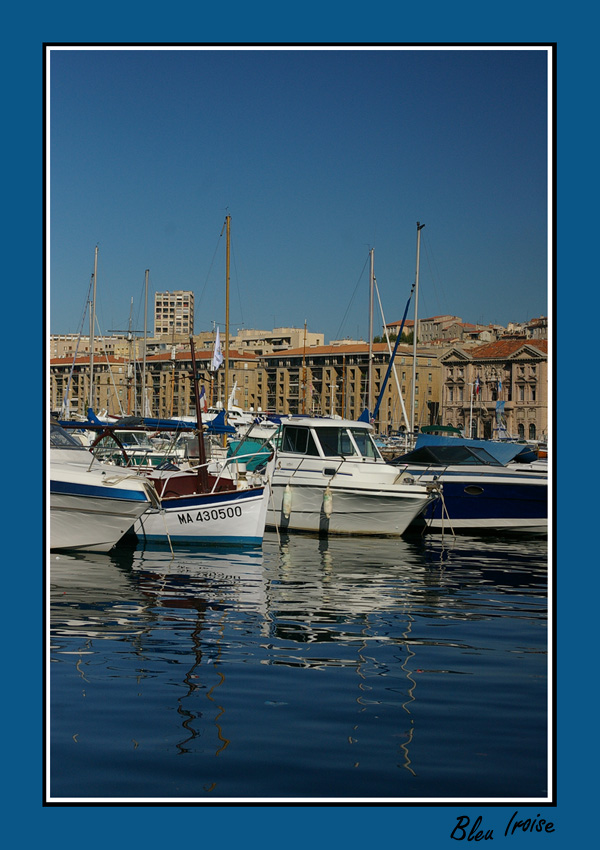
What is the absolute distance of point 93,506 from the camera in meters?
14.5

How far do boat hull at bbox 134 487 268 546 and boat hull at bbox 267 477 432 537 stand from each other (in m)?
2.10

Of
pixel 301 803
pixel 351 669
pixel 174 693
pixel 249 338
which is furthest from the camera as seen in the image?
pixel 249 338

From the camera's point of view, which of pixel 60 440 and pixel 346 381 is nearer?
pixel 60 440

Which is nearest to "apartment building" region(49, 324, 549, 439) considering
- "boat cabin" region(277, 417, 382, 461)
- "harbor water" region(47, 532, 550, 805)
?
"boat cabin" region(277, 417, 382, 461)

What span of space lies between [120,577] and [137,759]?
7241 millimetres

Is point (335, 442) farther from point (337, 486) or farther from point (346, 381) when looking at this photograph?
point (346, 381)

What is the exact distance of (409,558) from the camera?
50.9 feet

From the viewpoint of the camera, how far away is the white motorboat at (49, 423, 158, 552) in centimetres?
1434

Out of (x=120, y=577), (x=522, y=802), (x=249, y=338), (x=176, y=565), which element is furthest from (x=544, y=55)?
(x=249, y=338)

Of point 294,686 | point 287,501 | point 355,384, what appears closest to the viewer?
point 294,686

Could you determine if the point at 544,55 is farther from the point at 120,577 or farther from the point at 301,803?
the point at 120,577

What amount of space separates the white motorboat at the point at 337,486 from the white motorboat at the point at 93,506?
10.3ft

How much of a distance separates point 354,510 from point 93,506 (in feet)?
17.2

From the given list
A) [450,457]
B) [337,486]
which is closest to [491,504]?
[450,457]
